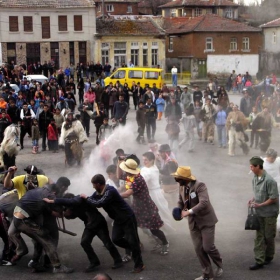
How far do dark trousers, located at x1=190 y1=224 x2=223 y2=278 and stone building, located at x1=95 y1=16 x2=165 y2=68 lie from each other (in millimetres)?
44073

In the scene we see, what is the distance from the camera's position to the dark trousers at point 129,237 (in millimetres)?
8352

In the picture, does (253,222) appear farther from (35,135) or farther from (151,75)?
(151,75)

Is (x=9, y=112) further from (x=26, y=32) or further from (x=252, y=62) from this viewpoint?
(x=252, y=62)

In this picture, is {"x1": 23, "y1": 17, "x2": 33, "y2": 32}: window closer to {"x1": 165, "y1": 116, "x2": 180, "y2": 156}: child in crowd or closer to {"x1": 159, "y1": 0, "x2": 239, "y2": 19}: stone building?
{"x1": 159, "y1": 0, "x2": 239, "y2": 19}: stone building

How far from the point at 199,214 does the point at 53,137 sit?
10.8 metres

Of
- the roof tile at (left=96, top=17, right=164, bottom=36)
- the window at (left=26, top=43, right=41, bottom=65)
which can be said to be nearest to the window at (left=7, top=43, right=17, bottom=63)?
the window at (left=26, top=43, right=41, bottom=65)

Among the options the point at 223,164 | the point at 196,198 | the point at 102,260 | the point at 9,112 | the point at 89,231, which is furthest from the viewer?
the point at 9,112

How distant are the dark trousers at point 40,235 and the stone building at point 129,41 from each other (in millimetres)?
43559

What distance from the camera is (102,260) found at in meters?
8.95

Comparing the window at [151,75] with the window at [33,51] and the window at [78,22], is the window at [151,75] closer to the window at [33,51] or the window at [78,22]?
the window at [33,51]

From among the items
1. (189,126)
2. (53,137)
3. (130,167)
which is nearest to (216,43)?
(189,126)

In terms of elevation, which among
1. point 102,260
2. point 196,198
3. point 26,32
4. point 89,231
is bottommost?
point 102,260

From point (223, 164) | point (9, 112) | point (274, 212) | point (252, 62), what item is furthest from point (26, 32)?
point (274, 212)

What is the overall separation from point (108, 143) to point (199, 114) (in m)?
5.83
